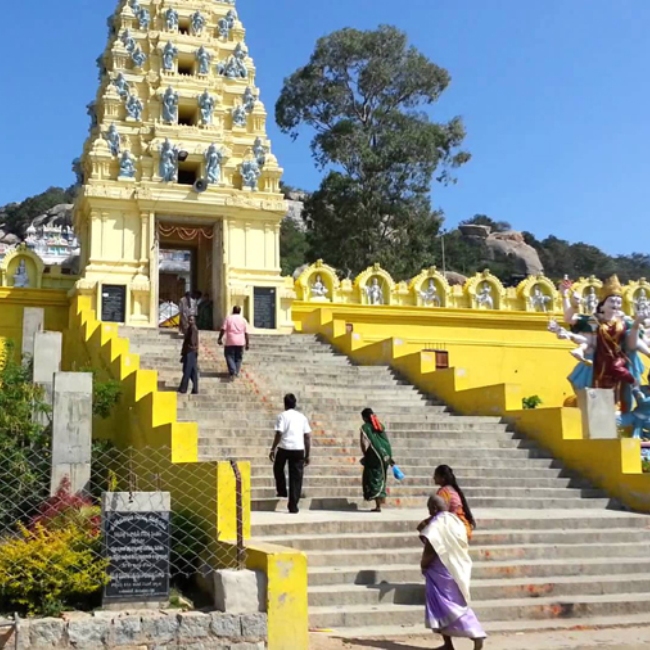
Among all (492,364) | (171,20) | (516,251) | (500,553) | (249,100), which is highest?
(516,251)

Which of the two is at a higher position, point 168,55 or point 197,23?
point 197,23

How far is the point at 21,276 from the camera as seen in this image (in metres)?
20.6

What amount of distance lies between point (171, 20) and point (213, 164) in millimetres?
5149

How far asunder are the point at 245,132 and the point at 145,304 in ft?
19.5

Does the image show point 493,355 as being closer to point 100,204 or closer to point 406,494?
point 100,204

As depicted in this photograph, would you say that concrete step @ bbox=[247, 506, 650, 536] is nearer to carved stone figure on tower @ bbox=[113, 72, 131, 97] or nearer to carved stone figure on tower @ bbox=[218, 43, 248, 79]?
carved stone figure on tower @ bbox=[113, 72, 131, 97]

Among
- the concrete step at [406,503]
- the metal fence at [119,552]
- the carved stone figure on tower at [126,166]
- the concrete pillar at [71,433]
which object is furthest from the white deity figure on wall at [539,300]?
the metal fence at [119,552]

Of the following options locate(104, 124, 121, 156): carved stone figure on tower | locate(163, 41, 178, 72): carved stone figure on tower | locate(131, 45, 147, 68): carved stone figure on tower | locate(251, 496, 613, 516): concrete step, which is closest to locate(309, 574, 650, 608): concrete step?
locate(251, 496, 613, 516): concrete step

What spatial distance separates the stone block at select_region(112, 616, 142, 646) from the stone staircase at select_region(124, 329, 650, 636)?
5.33 ft

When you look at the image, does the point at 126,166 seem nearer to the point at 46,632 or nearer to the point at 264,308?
the point at 264,308

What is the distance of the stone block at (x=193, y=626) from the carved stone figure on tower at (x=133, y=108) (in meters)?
17.8

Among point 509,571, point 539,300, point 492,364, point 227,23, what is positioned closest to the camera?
point 509,571

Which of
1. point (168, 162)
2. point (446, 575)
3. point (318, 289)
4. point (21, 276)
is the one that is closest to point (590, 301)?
point (318, 289)

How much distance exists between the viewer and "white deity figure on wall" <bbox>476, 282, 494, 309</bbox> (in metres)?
23.2
